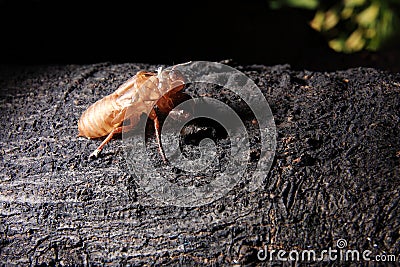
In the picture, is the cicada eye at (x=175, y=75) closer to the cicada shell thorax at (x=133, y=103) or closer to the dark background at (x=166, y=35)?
the cicada shell thorax at (x=133, y=103)

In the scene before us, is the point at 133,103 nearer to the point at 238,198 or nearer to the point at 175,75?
the point at 175,75

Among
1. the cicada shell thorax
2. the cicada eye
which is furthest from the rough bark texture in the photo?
the cicada eye

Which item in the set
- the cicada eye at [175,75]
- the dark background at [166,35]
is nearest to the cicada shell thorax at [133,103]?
the cicada eye at [175,75]

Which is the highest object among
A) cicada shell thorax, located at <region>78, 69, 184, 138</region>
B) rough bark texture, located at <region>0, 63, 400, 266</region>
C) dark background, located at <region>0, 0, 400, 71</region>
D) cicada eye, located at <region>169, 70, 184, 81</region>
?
dark background, located at <region>0, 0, 400, 71</region>

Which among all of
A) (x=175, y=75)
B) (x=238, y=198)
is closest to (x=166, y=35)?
(x=175, y=75)

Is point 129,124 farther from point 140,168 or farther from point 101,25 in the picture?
point 101,25

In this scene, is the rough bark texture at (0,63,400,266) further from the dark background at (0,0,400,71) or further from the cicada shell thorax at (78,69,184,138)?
the dark background at (0,0,400,71)
